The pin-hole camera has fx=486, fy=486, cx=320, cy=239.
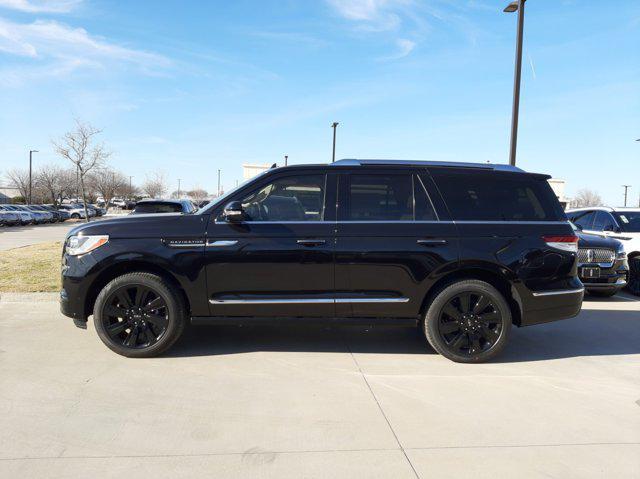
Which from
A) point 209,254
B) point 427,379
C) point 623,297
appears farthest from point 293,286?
point 623,297

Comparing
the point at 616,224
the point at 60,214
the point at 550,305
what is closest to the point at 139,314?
the point at 550,305

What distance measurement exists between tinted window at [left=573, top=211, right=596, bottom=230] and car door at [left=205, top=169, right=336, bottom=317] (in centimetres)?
860

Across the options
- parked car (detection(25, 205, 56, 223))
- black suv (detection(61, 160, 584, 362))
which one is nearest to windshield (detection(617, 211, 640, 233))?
black suv (detection(61, 160, 584, 362))

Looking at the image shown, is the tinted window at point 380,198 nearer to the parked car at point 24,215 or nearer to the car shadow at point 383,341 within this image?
the car shadow at point 383,341

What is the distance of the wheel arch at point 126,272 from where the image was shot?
15.8 feet

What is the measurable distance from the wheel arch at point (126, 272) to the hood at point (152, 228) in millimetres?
289

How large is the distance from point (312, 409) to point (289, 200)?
2.07m

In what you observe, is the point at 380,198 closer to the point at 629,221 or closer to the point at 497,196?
the point at 497,196

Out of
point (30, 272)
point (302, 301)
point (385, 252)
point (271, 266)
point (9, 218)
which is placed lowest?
point (30, 272)

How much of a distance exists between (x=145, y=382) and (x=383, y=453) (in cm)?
223

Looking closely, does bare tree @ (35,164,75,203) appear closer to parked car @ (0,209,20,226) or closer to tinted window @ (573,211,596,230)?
parked car @ (0,209,20,226)

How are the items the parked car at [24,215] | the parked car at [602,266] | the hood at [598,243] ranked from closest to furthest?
the parked car at [602,266]
the hood at [598,243]
the parked car at [24,215]

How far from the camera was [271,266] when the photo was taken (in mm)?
4730

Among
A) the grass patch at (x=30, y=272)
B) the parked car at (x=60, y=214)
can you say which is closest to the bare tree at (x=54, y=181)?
the parked car at (x=60, y=214)
